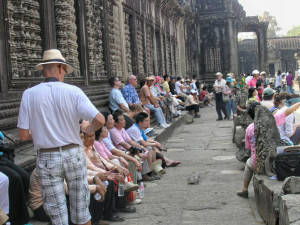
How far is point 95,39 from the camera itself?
40.1 feet

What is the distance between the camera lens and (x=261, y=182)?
607 cm

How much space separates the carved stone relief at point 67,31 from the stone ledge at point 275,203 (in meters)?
4.95

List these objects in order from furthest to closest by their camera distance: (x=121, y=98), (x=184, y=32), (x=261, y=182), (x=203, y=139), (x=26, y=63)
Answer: (x=184, y=32) < (x=203, y=139) < (x=121, y=98) < (x=26, y=63) < (x=261, y=182)

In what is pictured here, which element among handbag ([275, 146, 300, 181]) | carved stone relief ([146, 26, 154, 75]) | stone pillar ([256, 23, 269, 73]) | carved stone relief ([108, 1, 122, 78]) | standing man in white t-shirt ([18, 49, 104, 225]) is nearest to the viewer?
standing man in white t-shirt ([18, 49, 104, 225])

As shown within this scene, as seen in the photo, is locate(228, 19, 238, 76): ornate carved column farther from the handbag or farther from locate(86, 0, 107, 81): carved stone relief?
the handbag

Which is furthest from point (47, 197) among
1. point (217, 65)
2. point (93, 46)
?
point (217, 65)

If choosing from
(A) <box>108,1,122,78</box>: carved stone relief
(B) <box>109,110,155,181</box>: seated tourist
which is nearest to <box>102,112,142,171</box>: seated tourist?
(B) <box>109,110,155,181</box>: seated tourist

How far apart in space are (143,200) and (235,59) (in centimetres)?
2886

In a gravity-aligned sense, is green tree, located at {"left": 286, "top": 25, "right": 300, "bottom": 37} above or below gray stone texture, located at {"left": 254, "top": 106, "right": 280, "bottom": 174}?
above

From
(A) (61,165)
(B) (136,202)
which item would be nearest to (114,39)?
(B) (136,202)

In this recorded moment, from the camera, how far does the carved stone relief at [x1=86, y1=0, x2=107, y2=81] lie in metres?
11.6

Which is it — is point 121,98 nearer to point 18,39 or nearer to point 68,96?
point 18,39

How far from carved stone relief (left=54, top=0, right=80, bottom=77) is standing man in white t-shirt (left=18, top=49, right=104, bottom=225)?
18.5 ft

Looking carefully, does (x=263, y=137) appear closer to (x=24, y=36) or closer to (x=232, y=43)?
(x=24, y=36)
